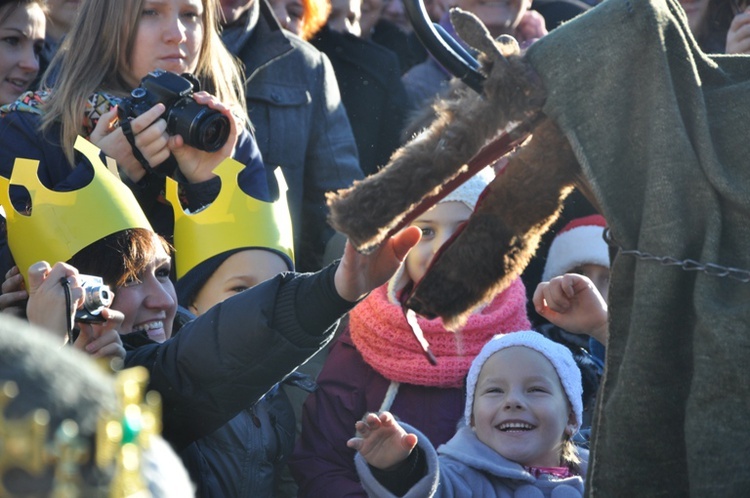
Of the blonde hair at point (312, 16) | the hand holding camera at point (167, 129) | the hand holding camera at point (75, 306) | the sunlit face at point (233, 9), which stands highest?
the blonde hair at point (312, 16)

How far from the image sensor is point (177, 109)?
3.69 meters

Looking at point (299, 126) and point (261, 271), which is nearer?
point (261, 271)

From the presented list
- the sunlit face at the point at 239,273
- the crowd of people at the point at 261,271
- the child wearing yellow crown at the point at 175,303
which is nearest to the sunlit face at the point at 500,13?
the crowd of people at the point at 261,271

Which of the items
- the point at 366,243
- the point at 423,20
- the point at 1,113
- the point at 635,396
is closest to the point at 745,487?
the point at 635,396

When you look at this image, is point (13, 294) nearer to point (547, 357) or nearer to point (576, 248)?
point (547, 357)

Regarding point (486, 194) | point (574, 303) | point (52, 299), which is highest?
point (486, 194)

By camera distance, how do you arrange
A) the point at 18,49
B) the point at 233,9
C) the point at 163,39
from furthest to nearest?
the point at 233,9 → the point at 18,49 → the point at 163,39

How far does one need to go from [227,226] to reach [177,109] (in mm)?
367

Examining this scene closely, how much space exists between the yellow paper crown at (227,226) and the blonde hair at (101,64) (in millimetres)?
362

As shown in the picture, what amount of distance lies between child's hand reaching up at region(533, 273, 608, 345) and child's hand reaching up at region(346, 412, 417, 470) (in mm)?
412

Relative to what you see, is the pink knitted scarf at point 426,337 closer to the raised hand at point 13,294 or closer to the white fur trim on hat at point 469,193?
the white fur trim on hat at point 469,193

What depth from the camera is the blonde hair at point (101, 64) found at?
368 cm

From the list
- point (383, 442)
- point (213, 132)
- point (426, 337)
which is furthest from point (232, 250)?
point (383, 442)

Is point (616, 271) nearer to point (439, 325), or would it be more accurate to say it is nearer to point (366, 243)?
point (366, 243)
